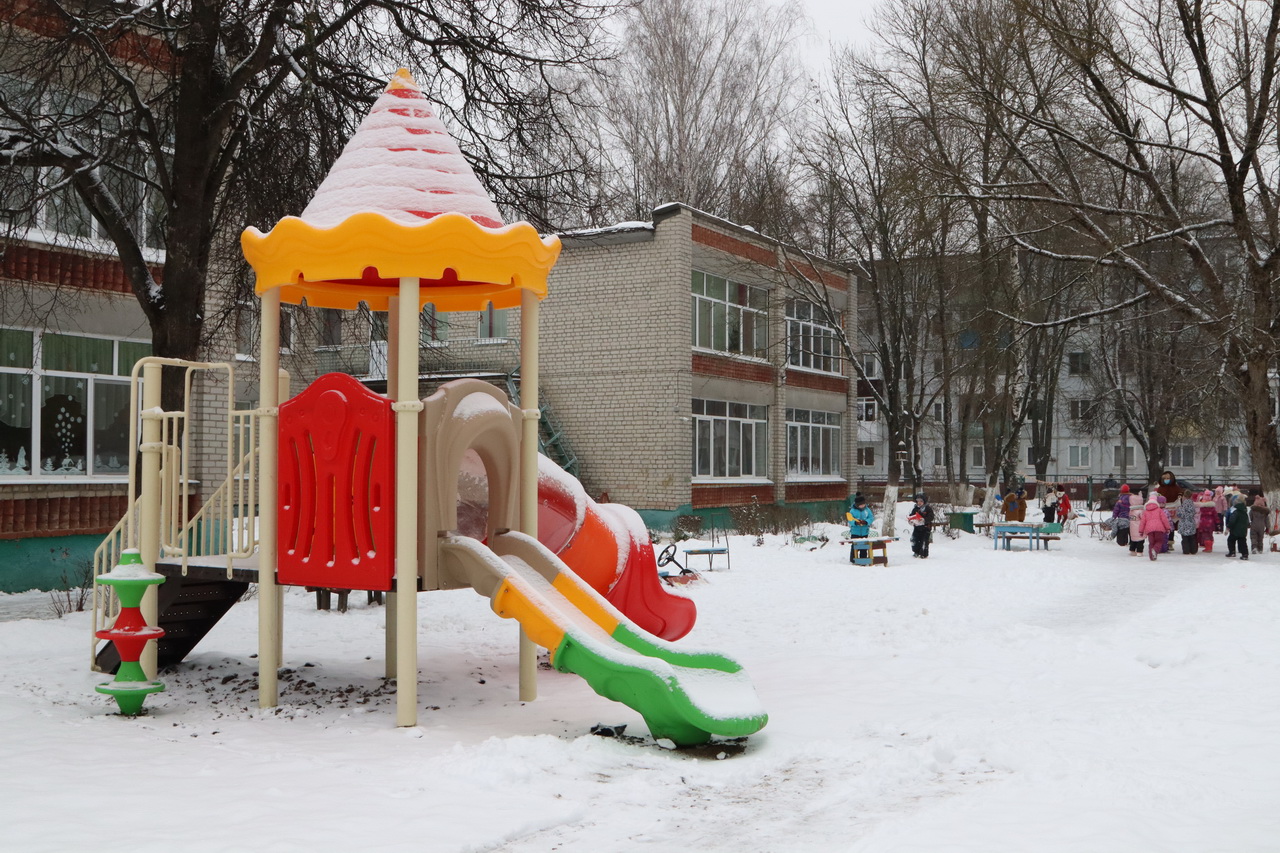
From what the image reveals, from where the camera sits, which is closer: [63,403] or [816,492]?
[63,403]

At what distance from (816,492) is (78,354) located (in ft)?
64.8

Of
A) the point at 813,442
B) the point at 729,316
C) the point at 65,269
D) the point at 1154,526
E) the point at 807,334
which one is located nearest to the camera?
the point at 65,269

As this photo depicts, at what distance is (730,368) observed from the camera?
2664 centimetres

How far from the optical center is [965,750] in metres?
6.43

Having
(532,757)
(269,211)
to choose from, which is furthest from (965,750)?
(269,211)

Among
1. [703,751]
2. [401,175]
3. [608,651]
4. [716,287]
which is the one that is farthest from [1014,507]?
[401,175]

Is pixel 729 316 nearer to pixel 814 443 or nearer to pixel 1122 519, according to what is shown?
pixel 814 443

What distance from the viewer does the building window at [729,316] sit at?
25859 mm

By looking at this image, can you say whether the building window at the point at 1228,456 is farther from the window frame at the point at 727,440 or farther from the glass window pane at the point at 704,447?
the glass window pane at the point at 704,447

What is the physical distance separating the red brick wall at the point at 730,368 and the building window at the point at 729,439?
67 cm

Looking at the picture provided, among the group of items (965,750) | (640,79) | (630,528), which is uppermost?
(640,79)

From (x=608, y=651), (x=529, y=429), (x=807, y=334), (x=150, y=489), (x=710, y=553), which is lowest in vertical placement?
(x=710, y=553)

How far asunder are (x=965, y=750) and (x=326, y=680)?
4854mm

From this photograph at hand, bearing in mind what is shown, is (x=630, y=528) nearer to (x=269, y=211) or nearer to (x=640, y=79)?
(x=269, y=211)
